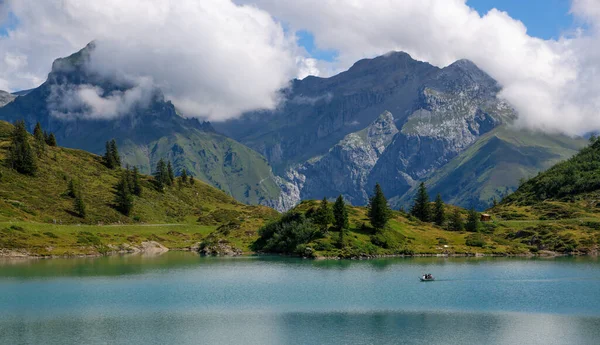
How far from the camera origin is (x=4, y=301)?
97625 millimetres

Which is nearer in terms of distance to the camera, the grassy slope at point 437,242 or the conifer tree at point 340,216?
the grassy slope at point 437,242

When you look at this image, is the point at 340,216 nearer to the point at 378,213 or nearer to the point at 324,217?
the point at 324,217

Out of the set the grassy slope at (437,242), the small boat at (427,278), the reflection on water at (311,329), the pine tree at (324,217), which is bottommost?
the reflection on water at (311,329)

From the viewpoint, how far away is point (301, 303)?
98000mm

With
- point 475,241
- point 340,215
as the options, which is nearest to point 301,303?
point 340,215

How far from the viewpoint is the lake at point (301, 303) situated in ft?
247

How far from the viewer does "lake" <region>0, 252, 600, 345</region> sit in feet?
247

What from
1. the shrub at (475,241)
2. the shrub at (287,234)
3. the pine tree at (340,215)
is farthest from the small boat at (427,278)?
the shrub at (475,241)

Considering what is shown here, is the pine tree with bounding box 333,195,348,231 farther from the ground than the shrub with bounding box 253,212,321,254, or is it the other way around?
the pine tree with bounding box 333,195,348,231

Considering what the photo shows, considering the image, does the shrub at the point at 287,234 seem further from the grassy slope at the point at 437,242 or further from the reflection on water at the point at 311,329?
the reflection on water at the point at 311,329

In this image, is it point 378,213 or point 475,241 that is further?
point 475,241

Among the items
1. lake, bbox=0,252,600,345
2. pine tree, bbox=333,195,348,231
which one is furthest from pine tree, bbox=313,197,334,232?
lake, bbox=0,252,600,345

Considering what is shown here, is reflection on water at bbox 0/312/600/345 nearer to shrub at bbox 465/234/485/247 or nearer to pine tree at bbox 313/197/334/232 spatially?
pine tree at bbox 313/197/334/232

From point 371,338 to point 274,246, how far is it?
380 ft
